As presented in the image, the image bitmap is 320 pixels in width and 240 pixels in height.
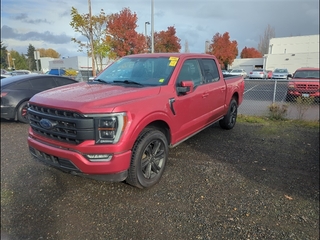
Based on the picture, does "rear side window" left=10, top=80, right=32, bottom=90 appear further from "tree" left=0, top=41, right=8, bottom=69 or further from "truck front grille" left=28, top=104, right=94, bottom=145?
"tree" left=0, top=41, right=8, bottom=69

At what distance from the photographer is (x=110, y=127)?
264cm

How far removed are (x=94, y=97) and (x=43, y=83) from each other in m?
5.66

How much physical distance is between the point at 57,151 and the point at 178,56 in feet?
8.11

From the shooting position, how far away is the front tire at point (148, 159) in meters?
2.97

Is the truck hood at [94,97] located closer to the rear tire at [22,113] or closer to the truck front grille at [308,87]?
the rear tire at [22,113]

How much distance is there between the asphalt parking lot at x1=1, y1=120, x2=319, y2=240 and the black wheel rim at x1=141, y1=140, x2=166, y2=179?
0.23 meters

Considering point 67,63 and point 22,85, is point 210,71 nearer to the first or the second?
point 22,85

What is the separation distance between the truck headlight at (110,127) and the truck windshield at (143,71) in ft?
3.66

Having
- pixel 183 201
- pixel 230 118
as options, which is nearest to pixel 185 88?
pixel 183 201

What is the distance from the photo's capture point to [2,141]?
559 cm

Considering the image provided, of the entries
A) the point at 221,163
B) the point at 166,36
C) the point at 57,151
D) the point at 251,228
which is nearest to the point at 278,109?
the point at 221,163

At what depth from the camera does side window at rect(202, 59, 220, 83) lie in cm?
473

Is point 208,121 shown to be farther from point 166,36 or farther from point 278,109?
point 166,36

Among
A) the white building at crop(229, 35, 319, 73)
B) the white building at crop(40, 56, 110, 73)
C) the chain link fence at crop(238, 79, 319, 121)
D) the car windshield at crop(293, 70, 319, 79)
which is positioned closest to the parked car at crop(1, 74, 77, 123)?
the chain link fence at crop(238, 79, 319, 121)
